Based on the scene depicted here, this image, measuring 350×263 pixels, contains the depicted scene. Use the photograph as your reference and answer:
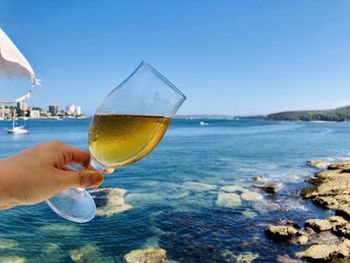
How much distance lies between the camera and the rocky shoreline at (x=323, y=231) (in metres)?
8.48

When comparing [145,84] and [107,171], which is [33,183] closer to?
[107,171]

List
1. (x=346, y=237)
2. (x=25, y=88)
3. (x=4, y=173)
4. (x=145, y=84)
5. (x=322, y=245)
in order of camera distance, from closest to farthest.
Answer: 1. (x=4, y=173)
2. (x=145, y=84)
3. (x=25, y=88)
4. (x=322, y=245)
5. (x=346, y=237)

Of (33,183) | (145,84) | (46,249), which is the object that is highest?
(145,84)

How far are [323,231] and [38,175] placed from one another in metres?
11.0

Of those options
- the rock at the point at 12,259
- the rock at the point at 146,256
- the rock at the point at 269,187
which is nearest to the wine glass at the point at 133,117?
the rock at the point at 146,256

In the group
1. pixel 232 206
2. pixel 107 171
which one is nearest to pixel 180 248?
pixel 232 206

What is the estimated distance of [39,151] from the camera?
4.96 feet

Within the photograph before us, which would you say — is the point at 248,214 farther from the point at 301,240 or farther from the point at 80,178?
the point at 80,178

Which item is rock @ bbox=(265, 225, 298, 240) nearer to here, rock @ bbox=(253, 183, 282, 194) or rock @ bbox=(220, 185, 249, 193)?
rock @ bbox=(220, 185, 249, 193)

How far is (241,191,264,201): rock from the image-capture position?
47.3 feet

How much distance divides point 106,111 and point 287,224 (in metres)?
11.1

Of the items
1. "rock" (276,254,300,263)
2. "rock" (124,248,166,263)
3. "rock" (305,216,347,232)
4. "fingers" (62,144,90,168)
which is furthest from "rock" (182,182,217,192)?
"fingers" (62,144,90,168)

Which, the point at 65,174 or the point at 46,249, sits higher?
the point at 65,174

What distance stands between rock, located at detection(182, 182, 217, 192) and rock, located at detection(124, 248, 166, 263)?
7781 mm
